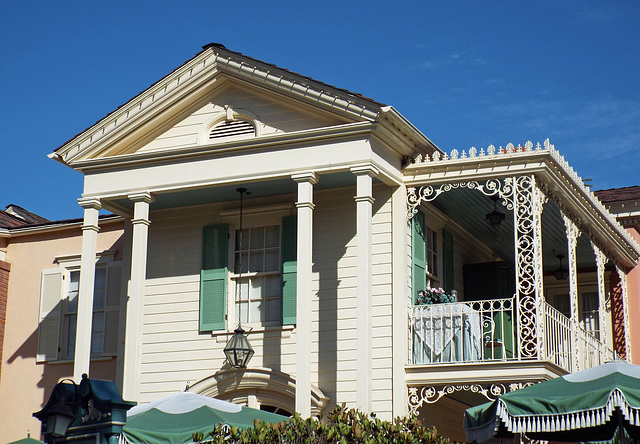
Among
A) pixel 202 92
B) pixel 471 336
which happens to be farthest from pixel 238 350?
pixel 202 92

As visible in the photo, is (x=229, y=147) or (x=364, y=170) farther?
(x=229, y=147)

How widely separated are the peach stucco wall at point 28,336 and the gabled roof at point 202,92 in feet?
8.60

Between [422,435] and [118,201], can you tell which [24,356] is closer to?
[118,201]

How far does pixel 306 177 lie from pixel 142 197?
9.16 feet

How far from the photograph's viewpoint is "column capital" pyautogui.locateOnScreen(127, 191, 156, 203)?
15945mm

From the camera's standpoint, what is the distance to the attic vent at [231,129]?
15.9 metres

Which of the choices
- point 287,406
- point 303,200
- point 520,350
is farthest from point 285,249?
point 520,350

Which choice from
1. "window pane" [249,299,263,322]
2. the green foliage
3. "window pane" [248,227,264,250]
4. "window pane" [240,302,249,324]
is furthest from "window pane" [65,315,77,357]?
the green foliage

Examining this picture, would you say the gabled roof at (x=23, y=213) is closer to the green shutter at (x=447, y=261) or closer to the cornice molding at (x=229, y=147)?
the cornice molding at (x=229, y=147)

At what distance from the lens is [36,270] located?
19.2 metres

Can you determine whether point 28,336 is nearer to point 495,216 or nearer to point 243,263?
point 243,263

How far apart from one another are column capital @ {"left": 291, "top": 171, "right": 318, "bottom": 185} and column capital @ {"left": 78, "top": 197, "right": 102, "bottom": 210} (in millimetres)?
3420

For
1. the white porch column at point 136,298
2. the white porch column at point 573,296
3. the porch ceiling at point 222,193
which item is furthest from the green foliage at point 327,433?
the white porch column at point 573,296

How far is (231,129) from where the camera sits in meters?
16.0
